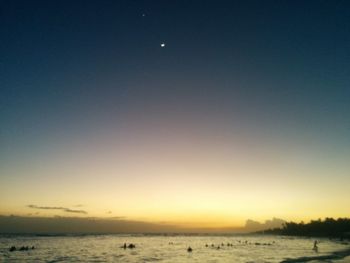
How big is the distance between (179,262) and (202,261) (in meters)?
4.36

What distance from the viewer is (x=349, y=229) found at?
200 metres

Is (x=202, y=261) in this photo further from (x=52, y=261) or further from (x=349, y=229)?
(x=349, y=229)

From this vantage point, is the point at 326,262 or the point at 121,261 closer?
the point at 326,262

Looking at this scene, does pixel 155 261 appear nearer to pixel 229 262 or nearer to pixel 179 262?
pixel 179 262

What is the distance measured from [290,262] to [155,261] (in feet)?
77.0

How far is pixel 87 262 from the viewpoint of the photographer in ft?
195

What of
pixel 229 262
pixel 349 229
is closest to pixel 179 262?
pixel 229 262

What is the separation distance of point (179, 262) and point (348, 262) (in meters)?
27.9

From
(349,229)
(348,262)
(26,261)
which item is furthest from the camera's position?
(349,229)

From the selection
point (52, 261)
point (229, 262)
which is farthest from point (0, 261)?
point (229, 262)

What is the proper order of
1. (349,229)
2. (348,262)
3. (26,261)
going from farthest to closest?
(349,229) < (26,261) < (348,262)

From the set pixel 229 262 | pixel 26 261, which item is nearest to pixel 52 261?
pixel 26 261

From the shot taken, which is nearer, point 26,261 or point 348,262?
point 348,262

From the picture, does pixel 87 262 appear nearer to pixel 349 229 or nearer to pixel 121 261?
pixel 121 261
